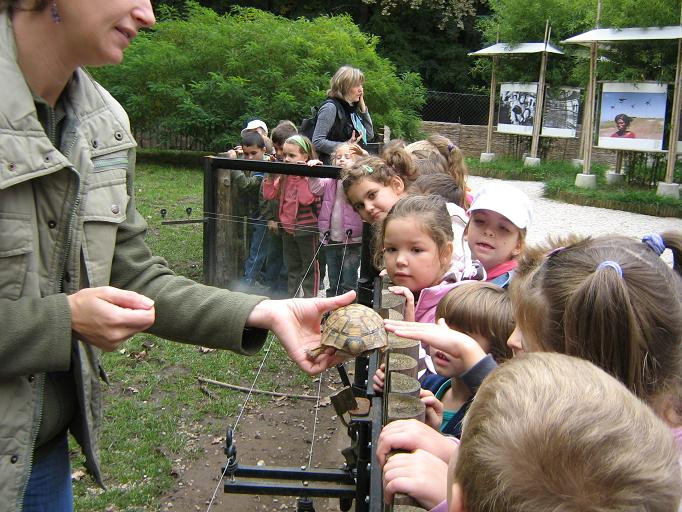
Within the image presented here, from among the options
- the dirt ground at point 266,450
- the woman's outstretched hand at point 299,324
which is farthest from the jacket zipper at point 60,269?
the dirt ground at point 266,450

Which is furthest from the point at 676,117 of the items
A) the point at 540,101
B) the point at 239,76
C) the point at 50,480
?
the point at 50,480

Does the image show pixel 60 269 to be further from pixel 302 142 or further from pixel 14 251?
pixel 302 142

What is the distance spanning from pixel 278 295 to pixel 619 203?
10889 millimetres

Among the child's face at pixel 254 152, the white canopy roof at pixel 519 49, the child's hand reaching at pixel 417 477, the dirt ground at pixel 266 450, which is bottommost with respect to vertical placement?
the dirt ground at pixel 266 450

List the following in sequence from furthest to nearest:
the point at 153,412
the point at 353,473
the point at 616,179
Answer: the point at 616,179 < the point at 153,412 < the point at 353,473

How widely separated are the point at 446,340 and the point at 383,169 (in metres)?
2.36

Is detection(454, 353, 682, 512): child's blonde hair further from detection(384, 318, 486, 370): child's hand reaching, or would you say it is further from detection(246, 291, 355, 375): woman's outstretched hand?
detection(246, 291, 355, 375): woman's outstretched hand

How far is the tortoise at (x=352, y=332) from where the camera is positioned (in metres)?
→ 2.17

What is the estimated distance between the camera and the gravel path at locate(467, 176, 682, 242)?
38.6ft

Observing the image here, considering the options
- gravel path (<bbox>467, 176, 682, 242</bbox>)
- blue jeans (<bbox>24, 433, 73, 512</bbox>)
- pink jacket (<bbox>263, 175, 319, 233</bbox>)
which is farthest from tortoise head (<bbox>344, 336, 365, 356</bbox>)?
gravel path (<bbox>467, 176, 682, 242</bbox>)

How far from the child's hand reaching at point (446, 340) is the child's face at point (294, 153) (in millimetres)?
4945

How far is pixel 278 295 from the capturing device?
6.00m

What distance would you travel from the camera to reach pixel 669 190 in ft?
47.4

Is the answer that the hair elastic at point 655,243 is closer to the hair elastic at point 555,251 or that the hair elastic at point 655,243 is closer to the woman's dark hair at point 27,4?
the hair elastic at point 555,251
